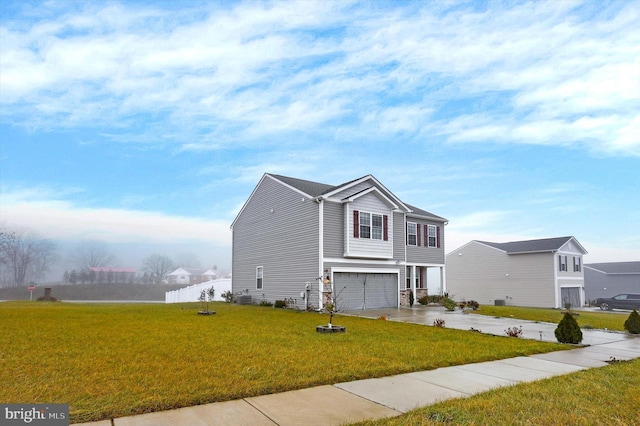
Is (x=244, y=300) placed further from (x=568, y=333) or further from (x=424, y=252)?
(x=568, y=333)

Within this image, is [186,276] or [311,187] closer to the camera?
[311,187]

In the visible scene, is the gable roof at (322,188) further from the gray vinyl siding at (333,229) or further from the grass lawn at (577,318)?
the grass lawn at (577,318)

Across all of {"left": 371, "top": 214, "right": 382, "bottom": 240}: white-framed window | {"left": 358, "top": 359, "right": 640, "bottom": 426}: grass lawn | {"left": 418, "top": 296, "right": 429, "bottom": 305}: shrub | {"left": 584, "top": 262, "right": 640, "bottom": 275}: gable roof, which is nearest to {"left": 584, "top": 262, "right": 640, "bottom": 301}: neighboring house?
{"left": 584, "top": 262, "right": 640, "bottom": 275}: gable roof

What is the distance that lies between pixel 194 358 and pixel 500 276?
1435 inches

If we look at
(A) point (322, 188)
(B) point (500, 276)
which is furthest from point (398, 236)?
(B) point (500, 276)

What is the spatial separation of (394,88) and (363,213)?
7.39 m

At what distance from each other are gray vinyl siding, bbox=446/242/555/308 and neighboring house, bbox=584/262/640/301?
56.4 ft

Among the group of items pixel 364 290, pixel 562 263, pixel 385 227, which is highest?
pixel 385 227

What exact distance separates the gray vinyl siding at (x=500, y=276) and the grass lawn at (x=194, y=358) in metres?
26.6

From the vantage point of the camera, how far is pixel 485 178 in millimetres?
24047

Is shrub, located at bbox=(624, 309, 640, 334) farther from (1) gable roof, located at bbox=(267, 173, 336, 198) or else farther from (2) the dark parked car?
(2) the dark parked car

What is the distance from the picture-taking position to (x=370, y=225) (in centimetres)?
2355

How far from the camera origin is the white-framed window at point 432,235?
95.6ft

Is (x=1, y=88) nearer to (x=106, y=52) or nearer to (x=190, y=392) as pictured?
(x=106, y=52)
